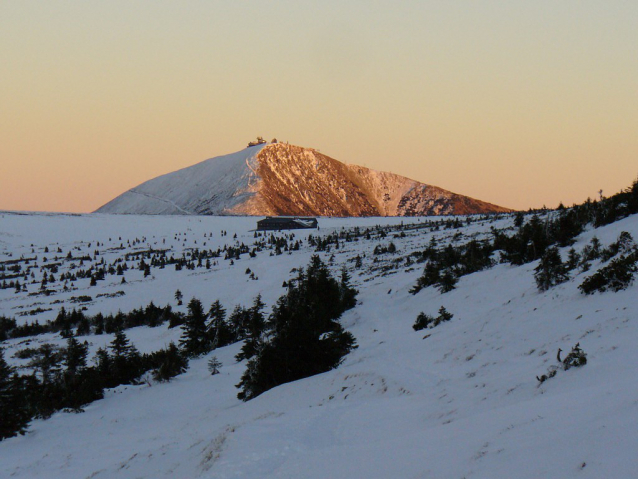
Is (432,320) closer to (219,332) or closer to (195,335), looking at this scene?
(219,332)

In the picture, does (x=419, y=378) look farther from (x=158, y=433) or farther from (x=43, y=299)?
(x=43, y=299)

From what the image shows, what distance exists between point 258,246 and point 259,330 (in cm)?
4068

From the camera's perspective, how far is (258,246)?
64.1 m

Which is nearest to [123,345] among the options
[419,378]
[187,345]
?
[187,345]

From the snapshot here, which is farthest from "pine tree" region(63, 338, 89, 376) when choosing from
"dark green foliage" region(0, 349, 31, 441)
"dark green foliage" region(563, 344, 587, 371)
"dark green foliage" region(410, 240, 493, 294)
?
"dark green foliage" region(563, 344, 587, 371)

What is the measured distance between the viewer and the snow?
5547mm

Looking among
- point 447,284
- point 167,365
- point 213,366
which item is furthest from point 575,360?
Answer: point 167,365

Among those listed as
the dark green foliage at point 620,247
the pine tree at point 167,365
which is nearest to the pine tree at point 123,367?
the pine tree at point 167,365

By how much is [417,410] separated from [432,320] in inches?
351

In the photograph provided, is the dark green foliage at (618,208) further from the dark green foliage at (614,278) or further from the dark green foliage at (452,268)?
the dark green foliage at (614,278)

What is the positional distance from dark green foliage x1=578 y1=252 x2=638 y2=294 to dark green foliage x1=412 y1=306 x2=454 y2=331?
500cm

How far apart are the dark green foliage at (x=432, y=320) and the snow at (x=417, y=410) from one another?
17.2 inches

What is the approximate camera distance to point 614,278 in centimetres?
1173

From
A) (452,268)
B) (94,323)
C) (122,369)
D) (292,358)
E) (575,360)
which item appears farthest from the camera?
(94,323)
